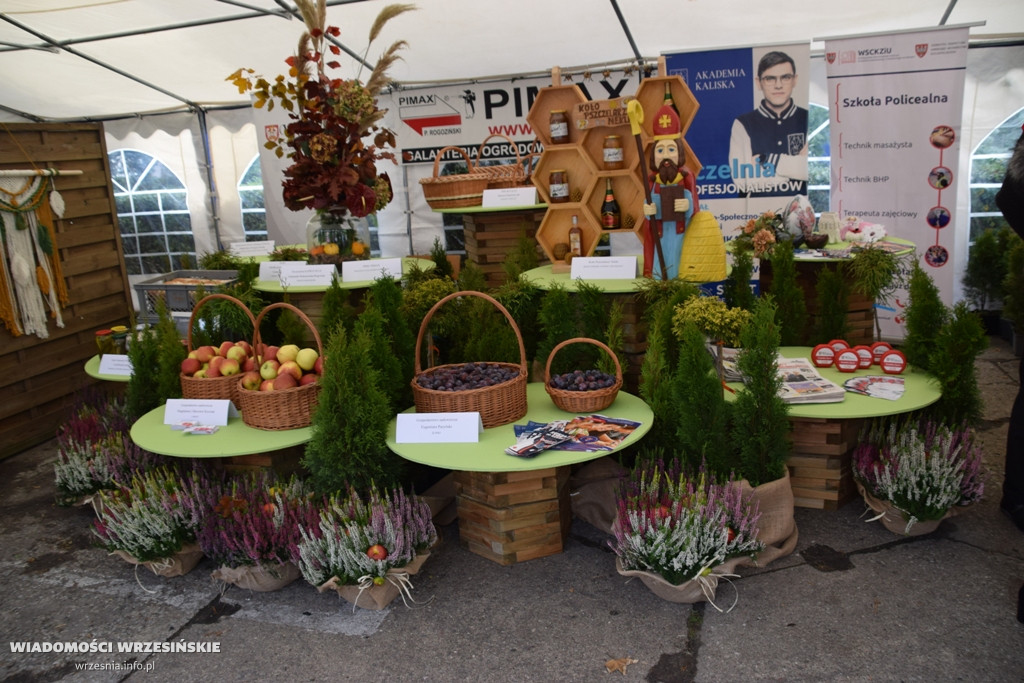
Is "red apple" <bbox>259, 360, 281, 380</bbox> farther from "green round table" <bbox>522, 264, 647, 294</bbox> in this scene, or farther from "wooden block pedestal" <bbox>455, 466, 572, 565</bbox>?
"green round table" <bbox>522, 264, 647, 294</bbox>

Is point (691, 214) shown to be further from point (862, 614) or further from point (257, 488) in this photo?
point (257, 488)

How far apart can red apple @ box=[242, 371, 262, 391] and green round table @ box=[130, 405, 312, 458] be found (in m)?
0.17

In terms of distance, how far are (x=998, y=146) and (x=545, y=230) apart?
4.59m

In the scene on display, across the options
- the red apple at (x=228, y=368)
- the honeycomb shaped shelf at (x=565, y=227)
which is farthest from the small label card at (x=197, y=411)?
the honeycomb shaped shelf at (x=565, y=227)

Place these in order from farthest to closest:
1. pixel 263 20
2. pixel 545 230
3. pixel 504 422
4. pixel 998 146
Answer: pixel 998 146
pixel 263 20
pixel 545 230
pixel 504 422

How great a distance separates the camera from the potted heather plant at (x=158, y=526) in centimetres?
319

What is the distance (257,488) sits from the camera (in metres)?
3.31

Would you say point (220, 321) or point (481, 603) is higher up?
point (220, 321)

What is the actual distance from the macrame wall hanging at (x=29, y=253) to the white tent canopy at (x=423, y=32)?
5.43 ft

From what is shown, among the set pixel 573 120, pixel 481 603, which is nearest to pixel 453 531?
pixel 481 603

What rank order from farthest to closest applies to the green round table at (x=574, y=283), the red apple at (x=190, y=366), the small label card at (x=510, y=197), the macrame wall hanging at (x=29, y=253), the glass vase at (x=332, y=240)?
the small label card at (x=510, y=197) → the macrame wall hanging at (x=29, y=253) → the glass vase at (x=332, y=240) → the green round table at (x=574, y=283) → the red apple at (x=190, y=366)

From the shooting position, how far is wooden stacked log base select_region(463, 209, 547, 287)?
18.7 feet

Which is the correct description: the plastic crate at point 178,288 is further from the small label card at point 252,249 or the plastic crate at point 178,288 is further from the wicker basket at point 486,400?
the wicker basket at point 486,400

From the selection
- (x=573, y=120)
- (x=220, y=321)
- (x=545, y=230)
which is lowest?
(x=220, y=321)
